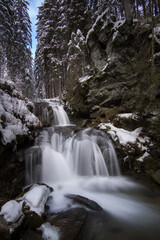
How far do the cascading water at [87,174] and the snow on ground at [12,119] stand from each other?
106 cm

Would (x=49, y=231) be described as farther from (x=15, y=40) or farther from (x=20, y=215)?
(x=15, y=40)

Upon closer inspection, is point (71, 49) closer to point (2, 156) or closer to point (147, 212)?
point (2, 156)

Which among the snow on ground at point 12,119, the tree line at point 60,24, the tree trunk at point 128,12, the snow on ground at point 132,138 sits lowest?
the snow on ground at point 132,138

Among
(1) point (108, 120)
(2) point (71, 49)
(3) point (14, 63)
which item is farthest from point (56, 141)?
(3) point (14, 63)

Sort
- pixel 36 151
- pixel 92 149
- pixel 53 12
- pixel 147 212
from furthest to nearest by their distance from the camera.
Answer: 1. pixel 53 12
2. pixel 92 149
3. pixel 36 151
4. pixel 147 212

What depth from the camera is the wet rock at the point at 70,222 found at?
7.84 ft

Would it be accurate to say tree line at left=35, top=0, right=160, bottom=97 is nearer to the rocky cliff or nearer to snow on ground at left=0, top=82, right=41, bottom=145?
the rocky cliff

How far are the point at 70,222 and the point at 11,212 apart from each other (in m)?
1.29

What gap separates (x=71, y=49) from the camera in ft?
53.1

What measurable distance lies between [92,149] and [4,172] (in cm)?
399

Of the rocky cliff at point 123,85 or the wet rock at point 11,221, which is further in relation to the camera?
the rocky cliff at point 123,85

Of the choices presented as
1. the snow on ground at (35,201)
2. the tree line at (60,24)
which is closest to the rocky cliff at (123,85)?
the snow on ground at (35,201)

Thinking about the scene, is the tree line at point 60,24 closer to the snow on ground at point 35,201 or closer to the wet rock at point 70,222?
the snow on ground at point 35,201

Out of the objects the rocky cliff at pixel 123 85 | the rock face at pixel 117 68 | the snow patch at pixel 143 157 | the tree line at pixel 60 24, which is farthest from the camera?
the tree line at pixel 60 24
